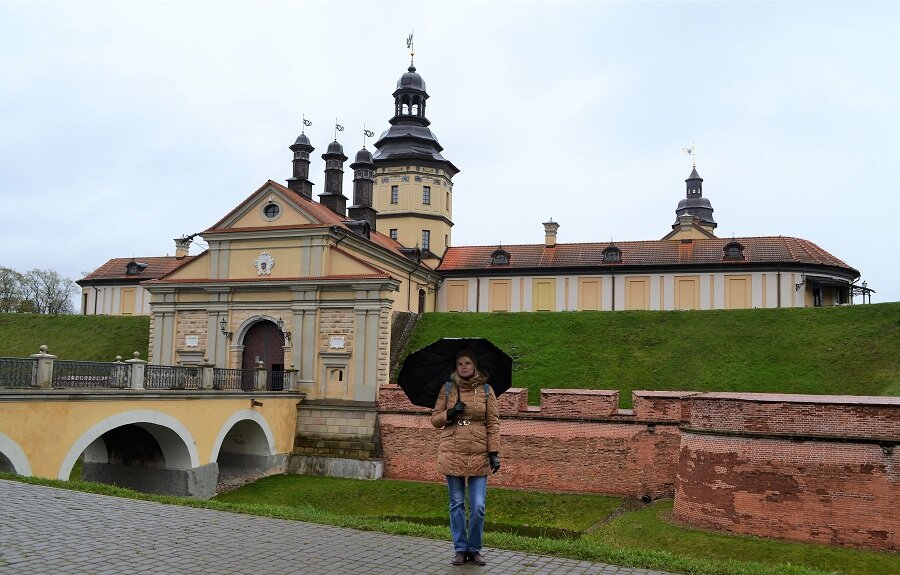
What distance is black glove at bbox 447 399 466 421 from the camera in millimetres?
7031

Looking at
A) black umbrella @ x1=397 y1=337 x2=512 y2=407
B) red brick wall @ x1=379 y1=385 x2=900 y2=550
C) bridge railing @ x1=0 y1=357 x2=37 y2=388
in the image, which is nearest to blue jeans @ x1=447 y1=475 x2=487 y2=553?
black umbrella @ x1=397 y1=337 x2=512 y2=407

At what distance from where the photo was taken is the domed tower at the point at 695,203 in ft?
210

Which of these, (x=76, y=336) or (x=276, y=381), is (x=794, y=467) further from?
(x=76, y=336)

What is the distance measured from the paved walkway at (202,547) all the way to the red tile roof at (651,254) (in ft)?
100

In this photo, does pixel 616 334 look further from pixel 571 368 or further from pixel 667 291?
pixel 667 291

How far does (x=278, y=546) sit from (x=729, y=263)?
105 feet

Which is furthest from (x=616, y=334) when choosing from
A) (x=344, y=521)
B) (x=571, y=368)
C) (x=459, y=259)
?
(x=344, y=521)

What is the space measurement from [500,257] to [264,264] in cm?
1534

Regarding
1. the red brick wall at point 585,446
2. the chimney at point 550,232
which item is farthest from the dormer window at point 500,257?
the red brick wall at point 585,446

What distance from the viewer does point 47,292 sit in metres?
69.5

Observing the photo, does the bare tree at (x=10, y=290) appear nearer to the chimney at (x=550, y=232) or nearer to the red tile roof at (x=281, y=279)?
the red tile roof at (x=281, y=279)

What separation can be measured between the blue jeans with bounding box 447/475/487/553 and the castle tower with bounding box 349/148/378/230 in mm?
29778

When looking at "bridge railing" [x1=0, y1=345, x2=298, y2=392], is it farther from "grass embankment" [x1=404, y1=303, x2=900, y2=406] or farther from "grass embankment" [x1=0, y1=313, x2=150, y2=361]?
"grass embankment" [x1=0, y1=313, x2=150, y2=361]

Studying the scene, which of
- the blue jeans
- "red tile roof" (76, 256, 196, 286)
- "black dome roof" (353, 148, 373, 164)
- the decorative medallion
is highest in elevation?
"black dome roof" (353, 148, 373, 164)
